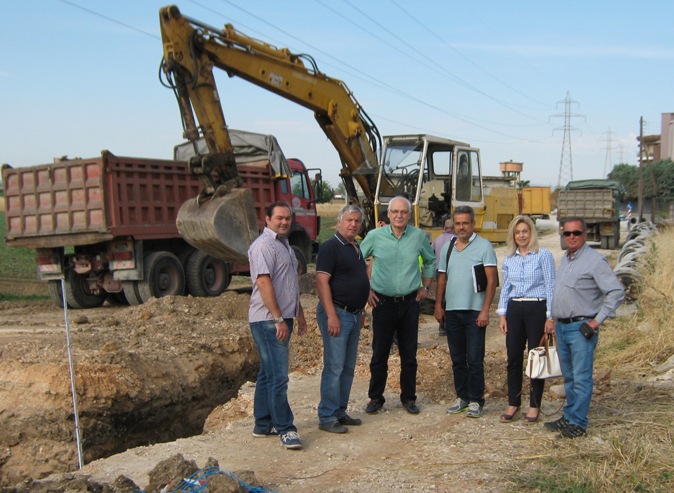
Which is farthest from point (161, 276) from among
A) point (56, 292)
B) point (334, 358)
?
point (334, 358)

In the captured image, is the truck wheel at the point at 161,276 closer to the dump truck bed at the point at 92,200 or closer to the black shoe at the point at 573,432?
the dump truck bed at the point at 92,200

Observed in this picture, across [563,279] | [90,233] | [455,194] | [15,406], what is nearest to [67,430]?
[15,406]

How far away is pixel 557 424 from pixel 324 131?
9.96m

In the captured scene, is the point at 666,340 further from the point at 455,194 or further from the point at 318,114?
the point at 318,114

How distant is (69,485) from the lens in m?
4.55

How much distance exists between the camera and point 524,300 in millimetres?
6340

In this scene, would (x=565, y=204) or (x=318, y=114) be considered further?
(x=565, y=204)

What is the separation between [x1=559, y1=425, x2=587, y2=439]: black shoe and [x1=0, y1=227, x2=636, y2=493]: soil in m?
0.10

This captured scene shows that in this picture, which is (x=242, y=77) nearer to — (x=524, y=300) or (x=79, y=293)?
(x=79, y=293)

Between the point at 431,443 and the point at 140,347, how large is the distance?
5121 mm

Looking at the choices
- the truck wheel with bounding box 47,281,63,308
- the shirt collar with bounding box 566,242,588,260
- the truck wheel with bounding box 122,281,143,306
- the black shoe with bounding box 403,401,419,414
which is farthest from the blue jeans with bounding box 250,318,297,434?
the truck wheel with bounding box 47,281,63,308

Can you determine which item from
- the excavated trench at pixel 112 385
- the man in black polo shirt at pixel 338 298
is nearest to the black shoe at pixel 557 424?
the man in black polo shirt at pixel 338 298

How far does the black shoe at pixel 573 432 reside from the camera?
19.2ft

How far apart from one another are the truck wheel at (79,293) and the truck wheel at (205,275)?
1860 millimetres
